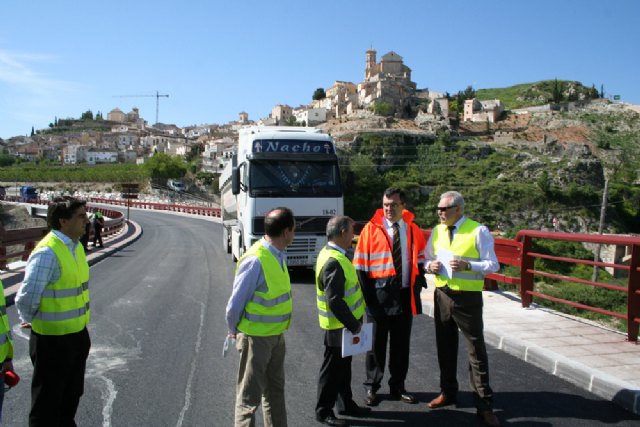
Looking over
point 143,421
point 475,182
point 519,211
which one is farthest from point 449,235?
point 475,182

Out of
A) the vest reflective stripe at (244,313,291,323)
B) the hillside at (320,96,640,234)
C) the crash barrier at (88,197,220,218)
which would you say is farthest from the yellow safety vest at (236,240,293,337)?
the hillside at (320,96,640,234)

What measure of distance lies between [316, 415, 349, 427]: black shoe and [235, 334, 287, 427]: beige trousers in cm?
66

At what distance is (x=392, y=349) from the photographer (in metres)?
4.76

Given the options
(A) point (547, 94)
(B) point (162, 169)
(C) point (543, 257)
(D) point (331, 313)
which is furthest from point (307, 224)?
(A) point (547, 94)

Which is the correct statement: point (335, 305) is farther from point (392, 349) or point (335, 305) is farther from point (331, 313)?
point (392, 349)

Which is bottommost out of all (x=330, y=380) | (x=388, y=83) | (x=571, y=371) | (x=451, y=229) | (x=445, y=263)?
(x=571, y=371)

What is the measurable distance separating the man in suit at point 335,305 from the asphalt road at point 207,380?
0.29 meters

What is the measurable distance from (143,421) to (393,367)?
2251 millimetres

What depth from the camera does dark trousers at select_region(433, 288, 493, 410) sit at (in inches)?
165

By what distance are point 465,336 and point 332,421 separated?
4.51ft

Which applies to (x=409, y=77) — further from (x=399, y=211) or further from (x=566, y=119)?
(x=399, y=211)

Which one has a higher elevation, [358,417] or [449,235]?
[449,235]

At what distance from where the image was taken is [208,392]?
15.7 ft

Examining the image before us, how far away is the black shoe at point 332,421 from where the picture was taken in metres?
4.06
